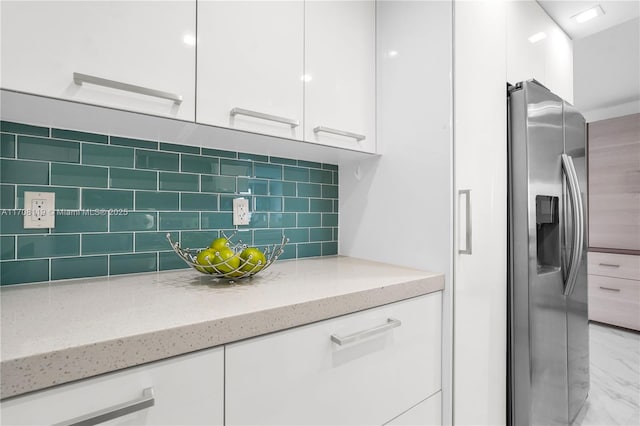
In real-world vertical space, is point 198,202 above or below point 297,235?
above

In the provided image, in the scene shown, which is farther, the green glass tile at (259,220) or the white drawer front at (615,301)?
the white drawer front at (615,301)

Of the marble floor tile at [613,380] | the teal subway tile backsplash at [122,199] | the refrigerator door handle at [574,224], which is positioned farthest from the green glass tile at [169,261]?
the marble floor tile at [613,380]

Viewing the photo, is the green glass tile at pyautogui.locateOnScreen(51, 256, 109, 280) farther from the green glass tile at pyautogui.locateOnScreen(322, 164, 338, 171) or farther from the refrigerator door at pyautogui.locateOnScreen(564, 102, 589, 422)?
the refrigerator door at pyautogui.locateOnScreen(564, 102, 589, 422)

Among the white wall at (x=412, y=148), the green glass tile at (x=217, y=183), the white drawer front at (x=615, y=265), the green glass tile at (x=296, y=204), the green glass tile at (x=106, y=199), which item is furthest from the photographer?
the white drawer front at (x=615, y=265)

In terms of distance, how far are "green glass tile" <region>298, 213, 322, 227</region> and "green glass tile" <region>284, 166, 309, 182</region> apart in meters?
0.18

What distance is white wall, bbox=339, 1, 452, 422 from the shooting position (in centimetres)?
121

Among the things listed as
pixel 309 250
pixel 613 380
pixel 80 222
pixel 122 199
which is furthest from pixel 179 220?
pixel 613 380

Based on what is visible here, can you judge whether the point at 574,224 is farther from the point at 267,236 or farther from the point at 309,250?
the point at 267,236

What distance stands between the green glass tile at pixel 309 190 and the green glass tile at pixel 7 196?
40.8 inches

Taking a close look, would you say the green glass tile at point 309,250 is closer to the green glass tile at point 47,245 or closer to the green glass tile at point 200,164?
the green glass tile at point 200,164

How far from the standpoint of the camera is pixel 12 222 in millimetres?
983

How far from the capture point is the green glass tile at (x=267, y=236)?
1.47 m

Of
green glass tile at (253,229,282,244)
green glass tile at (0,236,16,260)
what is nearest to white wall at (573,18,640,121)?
green glass tile at (253,229,282,244)

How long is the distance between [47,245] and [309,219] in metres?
1.02
